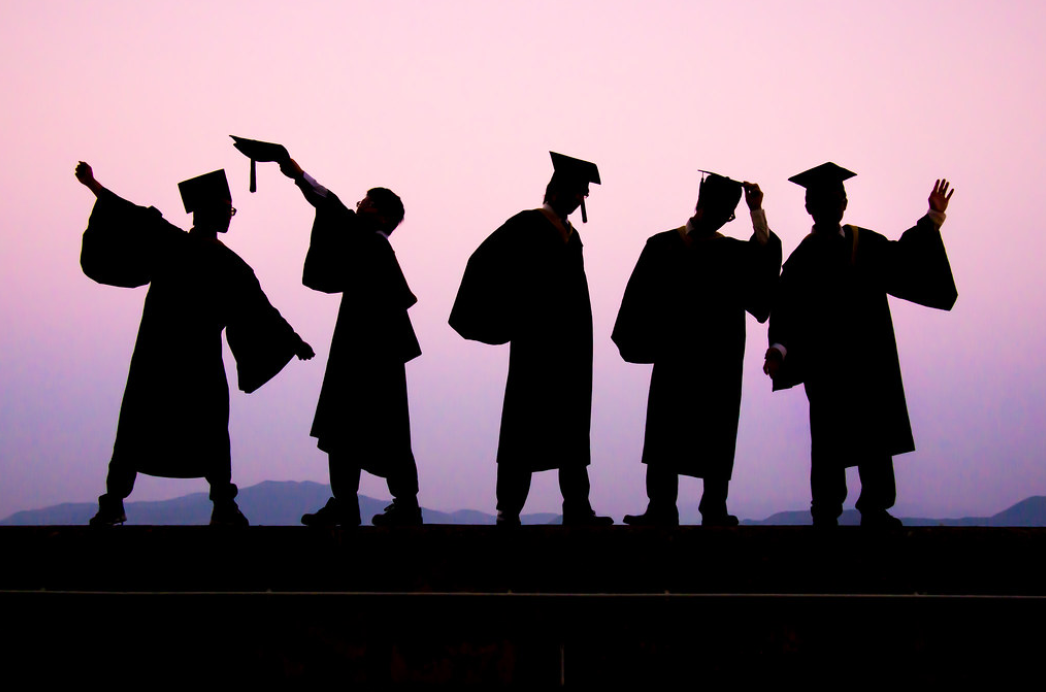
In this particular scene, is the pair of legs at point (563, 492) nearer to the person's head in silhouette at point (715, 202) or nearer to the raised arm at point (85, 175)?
the person's head in silhouette at point (715, 202)

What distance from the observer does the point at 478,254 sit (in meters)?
5.00

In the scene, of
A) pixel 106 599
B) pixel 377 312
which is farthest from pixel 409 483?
pixel 106 599

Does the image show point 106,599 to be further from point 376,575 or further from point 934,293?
point 934,293

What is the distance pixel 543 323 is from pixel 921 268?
2.13 metres

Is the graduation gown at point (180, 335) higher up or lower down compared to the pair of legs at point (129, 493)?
higher up

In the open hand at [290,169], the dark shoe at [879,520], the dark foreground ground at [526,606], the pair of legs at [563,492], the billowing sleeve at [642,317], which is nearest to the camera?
the dark foreground ground at [526,606]

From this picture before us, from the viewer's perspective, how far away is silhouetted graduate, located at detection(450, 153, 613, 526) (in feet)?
15.6

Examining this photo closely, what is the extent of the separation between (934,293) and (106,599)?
4.53 metres

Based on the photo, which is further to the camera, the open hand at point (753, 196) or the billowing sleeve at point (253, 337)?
the billowing sleeve at point (253, 337)

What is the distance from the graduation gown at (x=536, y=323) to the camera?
189 inches

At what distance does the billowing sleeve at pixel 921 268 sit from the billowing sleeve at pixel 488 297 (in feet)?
6.99

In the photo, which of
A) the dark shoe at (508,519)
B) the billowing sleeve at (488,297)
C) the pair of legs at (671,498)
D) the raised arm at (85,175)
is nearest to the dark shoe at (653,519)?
the pair of legs at (671,498)

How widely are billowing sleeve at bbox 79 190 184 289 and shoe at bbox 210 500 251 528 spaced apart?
139 cm

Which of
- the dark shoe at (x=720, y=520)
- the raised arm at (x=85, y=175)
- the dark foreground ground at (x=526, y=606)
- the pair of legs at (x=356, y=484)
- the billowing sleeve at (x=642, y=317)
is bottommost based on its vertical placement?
the dark foreground ground at (x=526, y=606)
